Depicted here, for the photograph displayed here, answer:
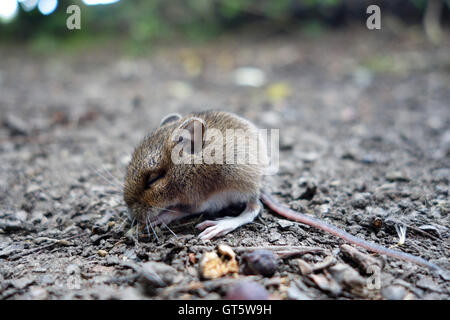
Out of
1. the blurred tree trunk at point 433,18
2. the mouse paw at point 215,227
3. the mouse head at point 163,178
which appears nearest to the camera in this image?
the mouse paw at point 215,227

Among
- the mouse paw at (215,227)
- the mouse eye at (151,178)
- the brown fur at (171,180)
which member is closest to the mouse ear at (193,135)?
the brown fur at (171,180)

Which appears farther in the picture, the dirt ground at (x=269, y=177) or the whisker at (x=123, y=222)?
the whisker at (x=123, y=222)

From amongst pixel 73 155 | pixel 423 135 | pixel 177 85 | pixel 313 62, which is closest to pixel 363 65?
pixel 313 62

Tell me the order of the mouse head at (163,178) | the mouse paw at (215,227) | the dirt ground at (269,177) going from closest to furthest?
the dirt ground at (269,177)
the mouse paw at (215,227)
the mouse head at (163,178)

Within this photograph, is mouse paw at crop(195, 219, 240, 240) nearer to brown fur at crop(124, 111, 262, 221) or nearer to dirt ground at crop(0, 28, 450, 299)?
dirt ground at crop(0, 28, 450, 299)

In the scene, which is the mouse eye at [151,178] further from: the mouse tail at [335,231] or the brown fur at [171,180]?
the mouse tail at [335,231]

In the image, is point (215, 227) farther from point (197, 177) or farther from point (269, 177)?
point (269, 177)

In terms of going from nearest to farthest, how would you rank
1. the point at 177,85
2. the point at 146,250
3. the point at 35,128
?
the point at 146,250, the point at 35,128, the point at 177,85
